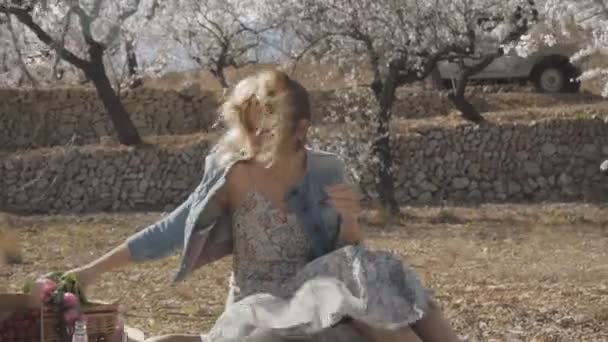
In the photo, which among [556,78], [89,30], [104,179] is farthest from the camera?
[556,78]

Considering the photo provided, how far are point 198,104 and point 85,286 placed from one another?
15815 mm

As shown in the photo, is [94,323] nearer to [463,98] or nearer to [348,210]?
[348,210]

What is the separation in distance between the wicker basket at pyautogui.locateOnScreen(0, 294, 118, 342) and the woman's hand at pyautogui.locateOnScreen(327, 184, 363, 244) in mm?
714

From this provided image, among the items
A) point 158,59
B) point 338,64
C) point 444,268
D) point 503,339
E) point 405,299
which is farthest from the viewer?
point 158,59

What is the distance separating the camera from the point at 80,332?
3391 mm

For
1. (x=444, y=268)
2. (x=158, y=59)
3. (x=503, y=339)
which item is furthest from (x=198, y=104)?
(x=503, y=339)

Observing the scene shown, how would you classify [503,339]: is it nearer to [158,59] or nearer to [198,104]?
[198,104]

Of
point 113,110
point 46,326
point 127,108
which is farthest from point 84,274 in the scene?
point 127,108

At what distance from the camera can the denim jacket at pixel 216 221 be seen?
145 inches

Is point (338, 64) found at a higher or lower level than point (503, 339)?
higher

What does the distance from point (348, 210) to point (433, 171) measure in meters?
13.2

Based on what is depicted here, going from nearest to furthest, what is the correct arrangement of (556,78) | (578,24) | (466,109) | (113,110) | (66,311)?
(66,311), (578,24), (466,109), (113,110), (556,78)

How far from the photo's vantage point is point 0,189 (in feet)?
56.3

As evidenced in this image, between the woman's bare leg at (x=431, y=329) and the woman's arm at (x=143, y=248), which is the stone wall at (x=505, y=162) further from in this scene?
the woman's bare leg at (x=431, y=329)
